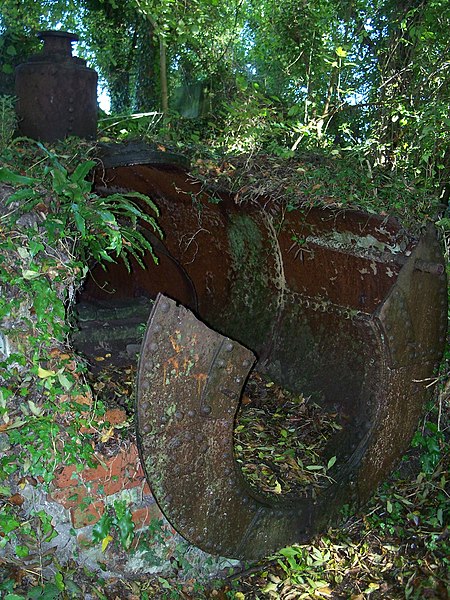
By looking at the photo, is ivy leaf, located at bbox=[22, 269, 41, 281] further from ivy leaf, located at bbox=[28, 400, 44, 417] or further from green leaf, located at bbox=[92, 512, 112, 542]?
green leaf, located at bbox=[92, 512, 112, 542]

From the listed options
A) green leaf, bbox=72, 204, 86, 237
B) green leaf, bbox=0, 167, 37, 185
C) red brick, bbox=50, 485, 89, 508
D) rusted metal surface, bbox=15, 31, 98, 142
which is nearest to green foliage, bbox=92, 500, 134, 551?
red brick, bbox=50, 485, 89, 508

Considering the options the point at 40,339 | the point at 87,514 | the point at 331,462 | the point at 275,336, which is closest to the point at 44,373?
the point at 40,339

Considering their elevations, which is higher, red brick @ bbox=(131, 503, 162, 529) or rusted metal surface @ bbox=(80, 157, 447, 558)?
rusted metal surface @ bbox=(80, 157, 447, 558)

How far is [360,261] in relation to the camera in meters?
3.90

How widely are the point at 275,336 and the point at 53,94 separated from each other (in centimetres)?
256

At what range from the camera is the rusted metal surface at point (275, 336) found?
2.65 m

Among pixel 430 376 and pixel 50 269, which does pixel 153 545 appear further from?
pixel 430 376

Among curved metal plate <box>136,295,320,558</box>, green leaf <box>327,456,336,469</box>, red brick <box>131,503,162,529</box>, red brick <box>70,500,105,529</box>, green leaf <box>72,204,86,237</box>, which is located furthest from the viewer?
green leaf <box>327,456,336,469</box>

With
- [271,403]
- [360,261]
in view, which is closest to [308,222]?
[360,261]

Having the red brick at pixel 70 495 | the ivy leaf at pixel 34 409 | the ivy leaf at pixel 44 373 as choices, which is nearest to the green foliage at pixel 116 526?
the red brick at pixel 70 495

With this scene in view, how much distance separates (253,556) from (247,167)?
2.42 metres

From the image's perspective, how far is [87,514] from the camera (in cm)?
268

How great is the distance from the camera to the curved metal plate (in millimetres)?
2525

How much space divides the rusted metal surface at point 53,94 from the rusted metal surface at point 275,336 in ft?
1.57
